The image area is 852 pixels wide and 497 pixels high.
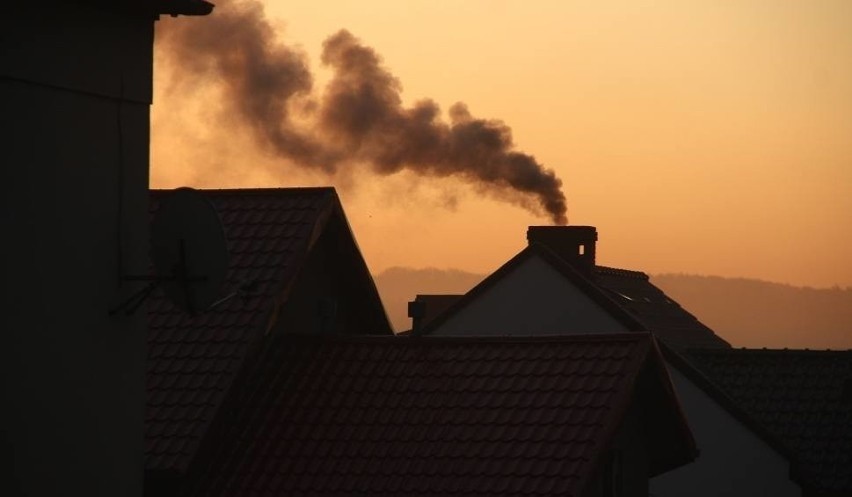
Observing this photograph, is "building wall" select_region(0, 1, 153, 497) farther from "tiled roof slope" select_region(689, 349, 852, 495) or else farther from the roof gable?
"tiled roof slope" select_region(689, 349, 852, 495)

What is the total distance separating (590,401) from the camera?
18.6m

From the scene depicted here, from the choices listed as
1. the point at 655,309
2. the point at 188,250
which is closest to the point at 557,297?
the point at 655,309

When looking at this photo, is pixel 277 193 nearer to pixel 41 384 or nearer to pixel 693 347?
pixel 41 384

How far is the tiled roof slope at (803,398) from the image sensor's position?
3516cm

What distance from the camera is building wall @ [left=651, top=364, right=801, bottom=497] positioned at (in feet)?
110

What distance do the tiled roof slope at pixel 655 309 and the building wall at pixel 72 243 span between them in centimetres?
2424

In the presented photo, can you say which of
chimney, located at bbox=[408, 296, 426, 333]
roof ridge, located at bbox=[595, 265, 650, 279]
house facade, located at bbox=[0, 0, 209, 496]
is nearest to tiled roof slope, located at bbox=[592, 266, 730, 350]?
roof ridge, located at bbox=[595, 265, 650, 279]

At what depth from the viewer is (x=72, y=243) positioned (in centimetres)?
1347

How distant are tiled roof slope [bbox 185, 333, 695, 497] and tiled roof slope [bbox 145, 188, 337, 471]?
0.56 m

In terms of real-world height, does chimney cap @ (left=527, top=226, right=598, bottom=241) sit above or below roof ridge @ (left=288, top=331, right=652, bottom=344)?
above

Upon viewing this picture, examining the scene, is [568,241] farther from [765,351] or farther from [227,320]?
[227,320]

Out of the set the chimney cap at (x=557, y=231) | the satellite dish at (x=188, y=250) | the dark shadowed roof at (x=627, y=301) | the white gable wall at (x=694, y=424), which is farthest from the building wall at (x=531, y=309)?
the satellite dish at (x=188, y=250)

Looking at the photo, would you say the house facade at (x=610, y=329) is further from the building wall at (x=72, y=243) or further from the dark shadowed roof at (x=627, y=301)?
the building wall at (x=72, y=243)

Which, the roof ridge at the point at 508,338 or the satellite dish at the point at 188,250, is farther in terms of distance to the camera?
Result: the roof ridge at the point at 508,338
